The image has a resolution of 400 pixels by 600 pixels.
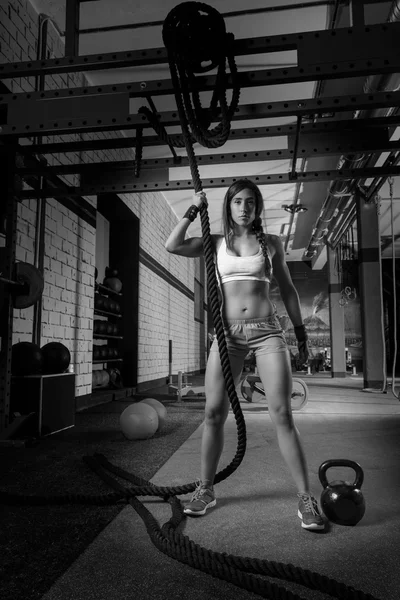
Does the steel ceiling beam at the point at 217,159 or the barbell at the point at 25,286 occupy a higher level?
the steel ceiling beam at the point at 217,159

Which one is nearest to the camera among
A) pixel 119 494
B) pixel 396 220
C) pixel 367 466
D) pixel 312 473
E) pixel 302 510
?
pixel 302 510

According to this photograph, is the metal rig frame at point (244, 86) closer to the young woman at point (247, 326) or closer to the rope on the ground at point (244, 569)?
the young woman at point (247, 326)

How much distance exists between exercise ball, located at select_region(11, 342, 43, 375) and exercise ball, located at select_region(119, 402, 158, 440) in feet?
2.71

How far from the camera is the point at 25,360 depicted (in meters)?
3.40

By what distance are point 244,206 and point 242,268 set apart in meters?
0.27

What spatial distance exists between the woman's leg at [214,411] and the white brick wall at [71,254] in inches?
101

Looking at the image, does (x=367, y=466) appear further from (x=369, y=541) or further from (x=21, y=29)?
(x=21, y=29)

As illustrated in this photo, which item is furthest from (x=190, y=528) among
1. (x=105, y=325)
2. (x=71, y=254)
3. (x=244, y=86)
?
(x=105, y=325)

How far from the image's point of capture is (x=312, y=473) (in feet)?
8.00

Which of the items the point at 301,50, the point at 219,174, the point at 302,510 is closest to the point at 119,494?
the point at 302,510

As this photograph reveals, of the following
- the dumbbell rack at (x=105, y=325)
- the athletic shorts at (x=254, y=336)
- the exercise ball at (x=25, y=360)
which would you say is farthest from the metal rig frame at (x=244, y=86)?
the dumbbell rack at (x=105, y=325)

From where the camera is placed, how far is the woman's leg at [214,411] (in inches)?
72.7

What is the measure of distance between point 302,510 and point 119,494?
2.68 ft

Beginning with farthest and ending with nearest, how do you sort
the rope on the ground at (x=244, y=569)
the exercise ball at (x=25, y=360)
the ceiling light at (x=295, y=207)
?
the ceiling light at (x=295, y=207) → the exercise ball at (x=25, y=360) → the rope on the ground at (x=244, y=569)
